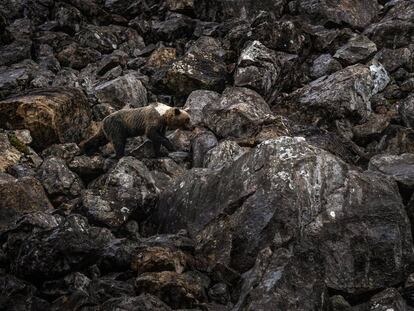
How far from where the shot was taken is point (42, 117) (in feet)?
65.7

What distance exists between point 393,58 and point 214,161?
11.2 metres

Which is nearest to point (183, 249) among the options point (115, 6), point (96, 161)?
point (96, 161)

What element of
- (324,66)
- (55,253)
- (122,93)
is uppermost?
(55,253)

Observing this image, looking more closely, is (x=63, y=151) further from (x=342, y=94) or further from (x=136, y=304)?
(x=342, y=94)

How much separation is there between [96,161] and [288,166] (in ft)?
23.7

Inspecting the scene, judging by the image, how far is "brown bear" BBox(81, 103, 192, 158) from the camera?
19.8 metres

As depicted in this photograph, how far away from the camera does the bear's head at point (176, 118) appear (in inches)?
793

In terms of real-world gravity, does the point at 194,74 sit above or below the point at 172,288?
below

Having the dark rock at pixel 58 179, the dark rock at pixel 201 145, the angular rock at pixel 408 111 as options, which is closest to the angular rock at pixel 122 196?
the dark rock at pixel 58 179

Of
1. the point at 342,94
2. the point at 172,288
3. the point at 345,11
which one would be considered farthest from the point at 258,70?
the point at 172,288

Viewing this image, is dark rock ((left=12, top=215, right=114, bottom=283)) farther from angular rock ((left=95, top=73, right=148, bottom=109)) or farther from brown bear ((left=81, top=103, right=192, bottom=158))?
angular rock ((left=95, top=73, right=148, bottom=109))

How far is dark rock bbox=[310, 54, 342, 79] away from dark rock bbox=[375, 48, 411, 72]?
5.91ft

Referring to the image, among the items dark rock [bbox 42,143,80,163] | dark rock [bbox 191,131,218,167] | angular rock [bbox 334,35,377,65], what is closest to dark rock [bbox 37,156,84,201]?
dark rock [bbox 42,143,80,163]

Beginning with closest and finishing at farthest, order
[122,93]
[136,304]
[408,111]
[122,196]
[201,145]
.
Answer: [136,304], [122,196], [201,145], [408,111], [122,93]
